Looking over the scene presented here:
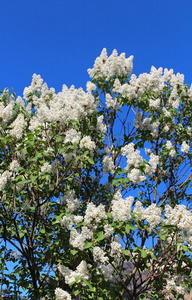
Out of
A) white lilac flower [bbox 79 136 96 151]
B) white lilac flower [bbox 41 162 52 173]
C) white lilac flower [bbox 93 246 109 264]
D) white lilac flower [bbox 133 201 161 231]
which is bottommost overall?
white lilac flower [bbox 93 246 109 264]

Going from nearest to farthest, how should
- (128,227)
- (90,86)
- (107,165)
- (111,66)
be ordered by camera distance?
(128,227)
(107,165)
(90,86)
(111,66)

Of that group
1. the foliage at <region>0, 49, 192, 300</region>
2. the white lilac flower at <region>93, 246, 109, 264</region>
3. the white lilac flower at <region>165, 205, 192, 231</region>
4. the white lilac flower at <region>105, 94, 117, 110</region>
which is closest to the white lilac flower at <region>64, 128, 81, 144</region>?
the foliage at <region>0, 49, 192, 300</region>

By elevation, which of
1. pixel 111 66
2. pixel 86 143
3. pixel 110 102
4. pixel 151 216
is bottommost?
pixel 151 216

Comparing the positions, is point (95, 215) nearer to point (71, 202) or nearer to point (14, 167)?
point (71, 202)

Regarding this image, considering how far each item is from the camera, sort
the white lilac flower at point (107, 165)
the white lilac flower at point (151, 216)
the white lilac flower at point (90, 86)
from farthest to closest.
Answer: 1. the white lilac flower at point (90, 86)
2. the white lilac flower at point (107, 165)
3. the white lilac flower at point (151, 216)

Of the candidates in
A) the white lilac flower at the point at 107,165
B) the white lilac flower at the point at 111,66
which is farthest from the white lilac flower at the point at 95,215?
the white lilac flower at the point at 111,66

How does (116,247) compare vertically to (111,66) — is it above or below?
below

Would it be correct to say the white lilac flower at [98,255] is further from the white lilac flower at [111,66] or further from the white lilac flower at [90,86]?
the white lilac flower at [111,66]

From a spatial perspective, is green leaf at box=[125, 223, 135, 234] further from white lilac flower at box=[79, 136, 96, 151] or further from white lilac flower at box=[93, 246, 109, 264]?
white lilac flower at box=[79, 136, 96, 151]

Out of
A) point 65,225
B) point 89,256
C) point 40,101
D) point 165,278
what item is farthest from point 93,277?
point 40,101

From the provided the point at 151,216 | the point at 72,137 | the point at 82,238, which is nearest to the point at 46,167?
the point at 72,137

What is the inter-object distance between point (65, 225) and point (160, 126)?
4.32 meters

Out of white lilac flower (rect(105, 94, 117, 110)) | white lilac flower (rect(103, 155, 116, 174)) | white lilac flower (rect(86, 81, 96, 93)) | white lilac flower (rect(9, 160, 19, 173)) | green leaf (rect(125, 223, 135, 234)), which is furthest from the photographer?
white lilac flower (rect(105, 94, 117, 110))

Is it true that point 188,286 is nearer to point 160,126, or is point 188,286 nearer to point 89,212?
point 89,212
